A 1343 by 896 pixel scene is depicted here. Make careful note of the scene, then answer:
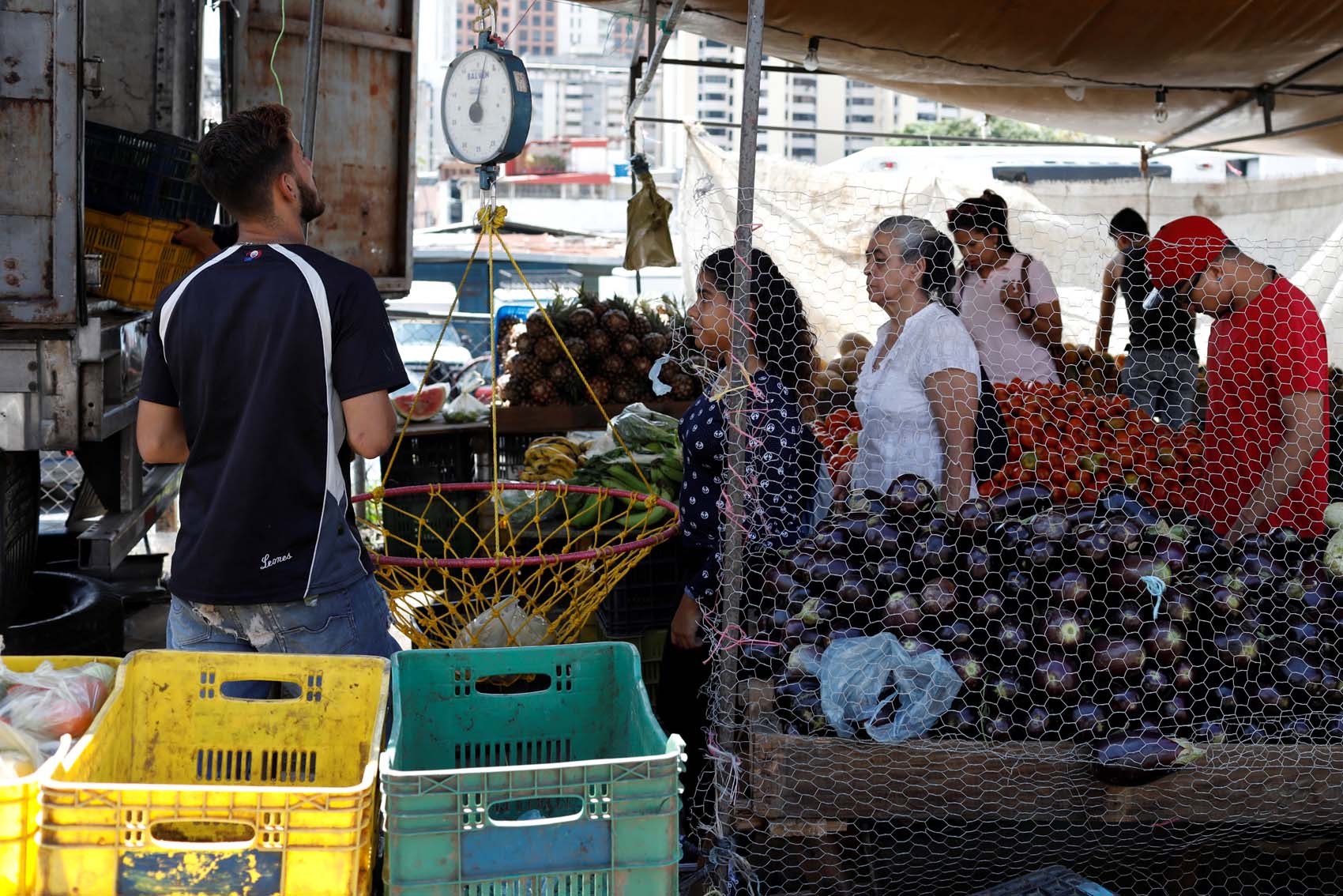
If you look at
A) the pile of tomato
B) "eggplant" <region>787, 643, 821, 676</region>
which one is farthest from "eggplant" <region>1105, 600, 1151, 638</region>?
"eggplant" <region>787, 643, 821, 676</region>

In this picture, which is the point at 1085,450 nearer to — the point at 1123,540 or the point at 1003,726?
the point at 1123,540

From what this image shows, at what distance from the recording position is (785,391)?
3.32 m

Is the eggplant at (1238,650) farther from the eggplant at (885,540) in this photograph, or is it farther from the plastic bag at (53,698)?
the plastic bag at (53,698)

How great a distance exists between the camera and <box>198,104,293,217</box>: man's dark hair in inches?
95.4

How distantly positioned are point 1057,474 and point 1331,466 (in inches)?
50.8

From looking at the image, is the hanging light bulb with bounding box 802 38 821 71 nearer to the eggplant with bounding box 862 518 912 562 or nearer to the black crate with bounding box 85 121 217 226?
the black crate with bounding box 85 121 217 226

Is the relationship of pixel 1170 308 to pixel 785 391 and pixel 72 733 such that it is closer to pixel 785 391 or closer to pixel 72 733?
pixel 785 391

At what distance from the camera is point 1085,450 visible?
364cm

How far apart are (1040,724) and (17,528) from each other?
10.9 feet

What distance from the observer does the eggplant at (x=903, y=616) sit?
283 cm

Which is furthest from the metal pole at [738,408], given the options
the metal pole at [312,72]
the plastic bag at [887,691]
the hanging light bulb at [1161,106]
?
the hanging light bulb at [1161,106]

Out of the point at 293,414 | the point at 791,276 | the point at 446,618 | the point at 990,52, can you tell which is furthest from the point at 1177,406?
the point at 791,276

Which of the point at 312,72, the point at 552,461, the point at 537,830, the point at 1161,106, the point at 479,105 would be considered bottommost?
Result: the point at 537,830

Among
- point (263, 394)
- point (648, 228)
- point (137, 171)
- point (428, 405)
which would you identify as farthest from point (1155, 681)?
point (428, 405)
